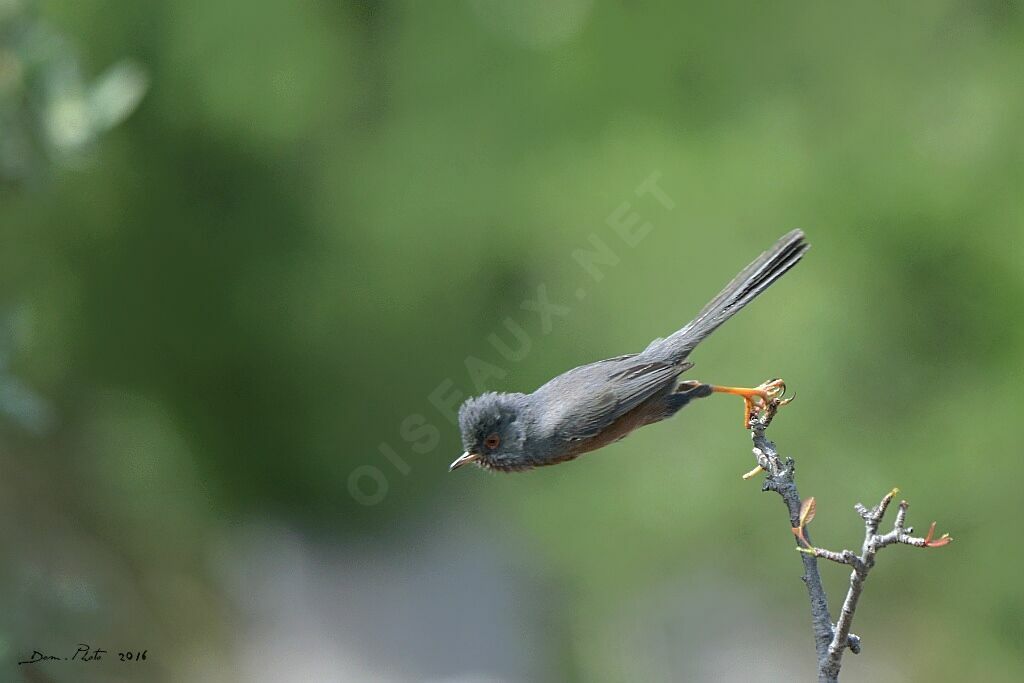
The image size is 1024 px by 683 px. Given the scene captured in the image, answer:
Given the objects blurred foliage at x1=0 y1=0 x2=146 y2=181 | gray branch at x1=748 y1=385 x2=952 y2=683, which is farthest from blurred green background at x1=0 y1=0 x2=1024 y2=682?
gray branch at x1=748 y1=385 x2=952 y2=683

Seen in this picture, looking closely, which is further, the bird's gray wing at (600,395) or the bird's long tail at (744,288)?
the bird's long tail at (744,288)

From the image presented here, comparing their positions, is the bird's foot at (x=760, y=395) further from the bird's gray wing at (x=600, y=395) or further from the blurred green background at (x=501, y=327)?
the blurred green background at (x=501, y=327)

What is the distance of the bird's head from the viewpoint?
3340 mm

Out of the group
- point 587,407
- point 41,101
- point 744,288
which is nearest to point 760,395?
point 744,288

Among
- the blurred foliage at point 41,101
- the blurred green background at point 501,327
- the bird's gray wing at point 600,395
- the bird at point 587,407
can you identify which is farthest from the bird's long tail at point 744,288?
the blurred green background at point 501,327

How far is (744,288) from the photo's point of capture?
3.62m

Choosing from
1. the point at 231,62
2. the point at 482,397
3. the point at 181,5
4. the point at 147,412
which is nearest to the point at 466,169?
the point at 231,62

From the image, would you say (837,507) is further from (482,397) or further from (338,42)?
(338,42)

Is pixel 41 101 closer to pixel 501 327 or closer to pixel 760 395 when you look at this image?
pixel 760 395

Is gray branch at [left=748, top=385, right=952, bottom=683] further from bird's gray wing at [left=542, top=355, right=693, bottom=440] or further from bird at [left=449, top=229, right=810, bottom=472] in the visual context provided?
bird's gray wing at [left=542, top=355, right=693, bottom=440]

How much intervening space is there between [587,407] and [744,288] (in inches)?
29.8

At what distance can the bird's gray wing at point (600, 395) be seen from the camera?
338 centimetres

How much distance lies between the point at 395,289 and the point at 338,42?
209cm

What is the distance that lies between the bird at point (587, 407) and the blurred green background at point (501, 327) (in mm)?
2934
